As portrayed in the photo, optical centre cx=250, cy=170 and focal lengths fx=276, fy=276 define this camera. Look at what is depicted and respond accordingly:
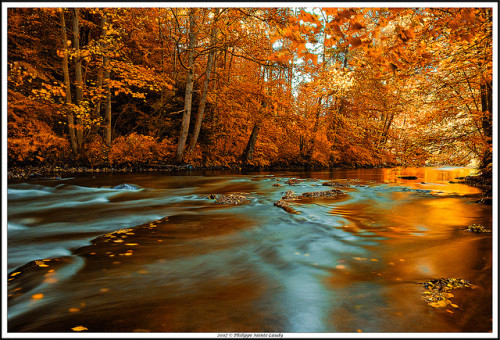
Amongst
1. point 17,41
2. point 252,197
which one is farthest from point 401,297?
point 17,41

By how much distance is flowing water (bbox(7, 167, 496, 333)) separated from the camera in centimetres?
212

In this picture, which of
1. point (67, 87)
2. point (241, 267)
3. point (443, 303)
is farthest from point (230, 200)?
point (67, 87)

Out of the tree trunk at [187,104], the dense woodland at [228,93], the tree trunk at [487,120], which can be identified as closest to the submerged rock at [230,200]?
the dense woodland at [228,93]

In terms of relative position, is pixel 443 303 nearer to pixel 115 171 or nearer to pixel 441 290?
pixel 441 290

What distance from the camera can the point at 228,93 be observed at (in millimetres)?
15273

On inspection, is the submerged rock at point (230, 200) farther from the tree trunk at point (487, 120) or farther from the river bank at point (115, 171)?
the tree trunk at point (487, 120)

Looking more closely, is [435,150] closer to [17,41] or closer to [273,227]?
[273,227]

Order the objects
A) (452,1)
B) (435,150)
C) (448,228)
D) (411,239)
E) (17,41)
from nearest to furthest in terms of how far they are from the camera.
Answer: (452,1) < (411,239) < (448,228) < (435,150) < (17,41)

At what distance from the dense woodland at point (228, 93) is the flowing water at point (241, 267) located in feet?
7.21

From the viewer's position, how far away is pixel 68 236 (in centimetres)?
416

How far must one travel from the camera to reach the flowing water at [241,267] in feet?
6.97

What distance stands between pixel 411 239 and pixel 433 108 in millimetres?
6674

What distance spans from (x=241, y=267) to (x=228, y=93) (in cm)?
1324

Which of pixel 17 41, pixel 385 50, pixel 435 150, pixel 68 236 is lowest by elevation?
pixel 68 236
